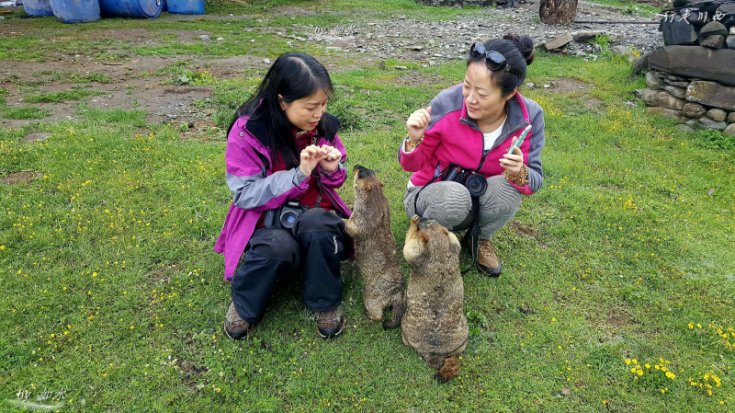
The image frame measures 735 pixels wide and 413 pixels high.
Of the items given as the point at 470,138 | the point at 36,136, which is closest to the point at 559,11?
the point at 470,138

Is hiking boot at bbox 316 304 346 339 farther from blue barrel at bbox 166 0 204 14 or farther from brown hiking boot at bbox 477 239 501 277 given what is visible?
blue barrel at bbox 166 0 204 14

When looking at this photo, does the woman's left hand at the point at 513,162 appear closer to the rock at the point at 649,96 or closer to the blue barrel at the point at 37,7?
the rock at the point at 649,96

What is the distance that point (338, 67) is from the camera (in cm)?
1148

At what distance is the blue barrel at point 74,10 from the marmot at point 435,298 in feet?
56.7

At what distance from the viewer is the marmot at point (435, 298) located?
334cm

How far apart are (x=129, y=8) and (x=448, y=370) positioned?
1797 cm

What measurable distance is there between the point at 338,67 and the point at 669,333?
30.6 ft

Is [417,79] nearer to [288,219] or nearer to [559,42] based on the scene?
[559,42]

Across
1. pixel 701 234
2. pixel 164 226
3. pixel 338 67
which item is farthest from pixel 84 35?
pixel 701 234

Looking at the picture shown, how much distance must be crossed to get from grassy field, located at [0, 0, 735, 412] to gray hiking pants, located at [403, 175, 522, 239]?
2.13 ft

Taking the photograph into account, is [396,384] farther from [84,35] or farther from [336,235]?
[84,35]

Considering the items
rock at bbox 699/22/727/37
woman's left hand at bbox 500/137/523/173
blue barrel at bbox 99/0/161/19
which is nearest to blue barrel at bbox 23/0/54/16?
blue barrel at bbox 99/0/161/19

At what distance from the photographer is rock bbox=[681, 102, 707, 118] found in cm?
811

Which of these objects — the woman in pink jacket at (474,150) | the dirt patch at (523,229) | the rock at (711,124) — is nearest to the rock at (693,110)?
the rock at (711,124)
